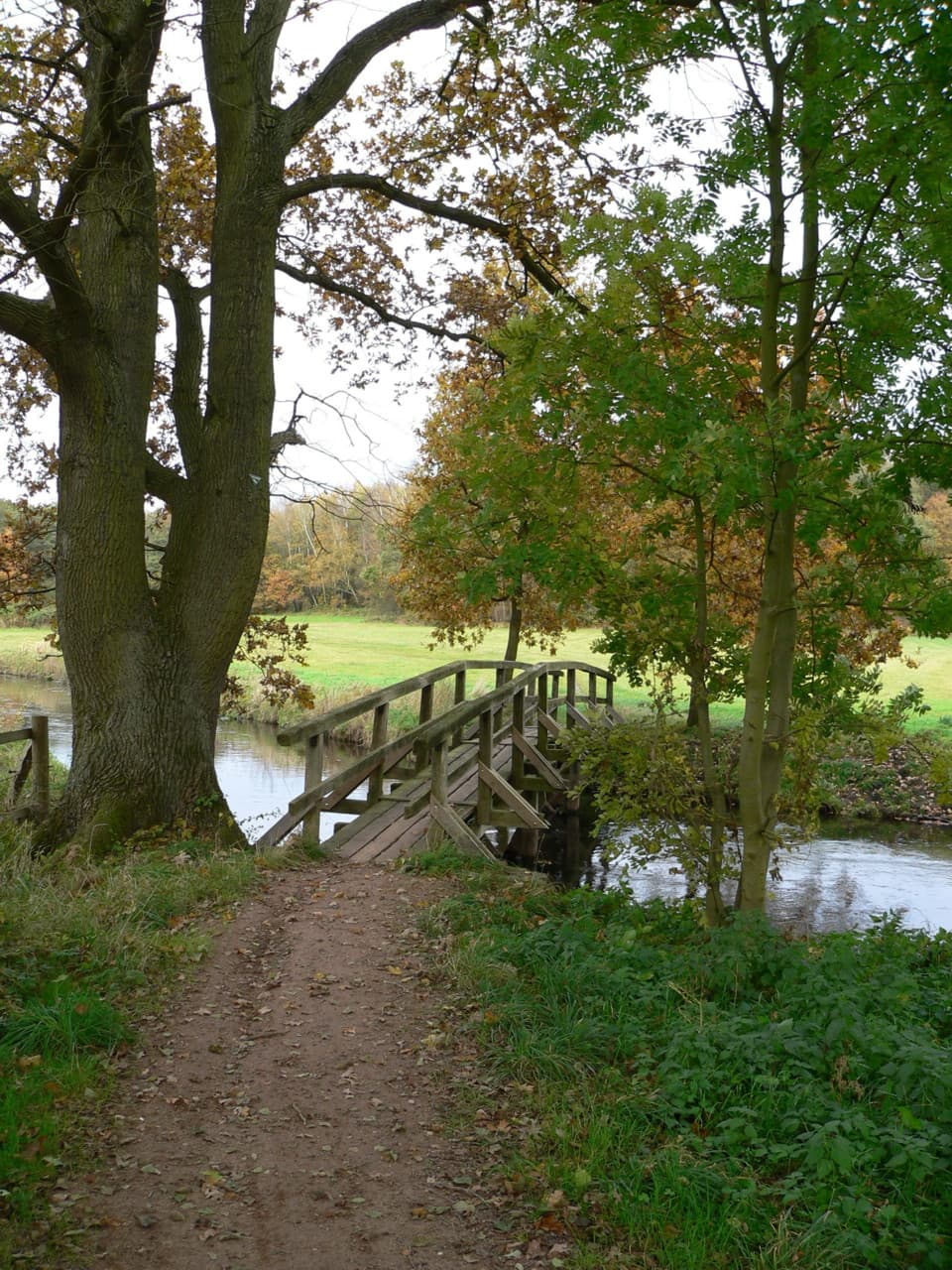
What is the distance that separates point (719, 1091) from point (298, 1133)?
1663 millimetres

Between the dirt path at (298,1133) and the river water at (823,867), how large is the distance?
372 centimetres

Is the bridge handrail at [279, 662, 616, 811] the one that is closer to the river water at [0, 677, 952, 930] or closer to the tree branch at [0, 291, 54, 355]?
the river water at [0, 677, 952, 930]

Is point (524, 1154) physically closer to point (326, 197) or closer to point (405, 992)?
point (405, 992)

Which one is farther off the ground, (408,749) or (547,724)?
(408,749)

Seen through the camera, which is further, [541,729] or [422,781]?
[541,729]

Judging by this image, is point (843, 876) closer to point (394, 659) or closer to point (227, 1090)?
point (227, 1090)

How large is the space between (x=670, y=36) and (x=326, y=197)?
740cm

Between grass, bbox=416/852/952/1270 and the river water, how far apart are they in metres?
3.37

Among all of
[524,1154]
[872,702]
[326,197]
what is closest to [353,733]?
[326,197]

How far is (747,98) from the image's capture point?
598 centimetres

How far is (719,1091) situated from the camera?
4.07 meters

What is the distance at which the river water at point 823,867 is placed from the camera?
1175 cm

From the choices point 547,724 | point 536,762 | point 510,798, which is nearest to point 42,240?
point 510,798

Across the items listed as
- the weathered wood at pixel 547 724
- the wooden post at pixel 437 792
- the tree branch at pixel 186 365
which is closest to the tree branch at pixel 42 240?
the tree branch at pixel 186 365
